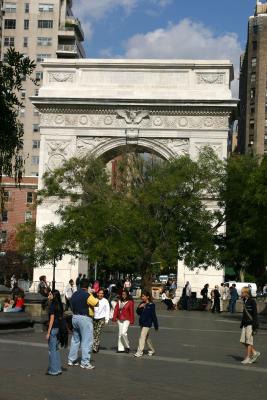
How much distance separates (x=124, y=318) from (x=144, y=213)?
80.4ft

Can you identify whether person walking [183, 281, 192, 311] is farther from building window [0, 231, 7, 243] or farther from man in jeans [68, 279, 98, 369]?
building window [0, 231, 7, 243]

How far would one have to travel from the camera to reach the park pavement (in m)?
12.6

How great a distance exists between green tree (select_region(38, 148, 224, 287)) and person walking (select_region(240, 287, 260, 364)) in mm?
23857

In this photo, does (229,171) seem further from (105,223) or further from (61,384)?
(61,384)

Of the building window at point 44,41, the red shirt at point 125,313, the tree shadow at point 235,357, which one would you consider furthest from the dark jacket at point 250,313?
the building window at point 44,41

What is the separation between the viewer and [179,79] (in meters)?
53.0

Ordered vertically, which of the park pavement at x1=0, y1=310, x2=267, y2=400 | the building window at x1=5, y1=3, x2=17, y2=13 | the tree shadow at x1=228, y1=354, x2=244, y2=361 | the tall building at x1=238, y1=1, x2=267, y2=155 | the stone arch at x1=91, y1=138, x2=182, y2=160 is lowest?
the tree shadow at x1=228, y1=354, x2=244, y2=361

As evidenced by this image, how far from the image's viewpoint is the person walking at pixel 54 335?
14.3 metres

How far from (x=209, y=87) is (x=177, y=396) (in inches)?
1634

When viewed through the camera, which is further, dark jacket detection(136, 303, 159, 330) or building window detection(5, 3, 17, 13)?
building window detection(5, 3, 17, 13)

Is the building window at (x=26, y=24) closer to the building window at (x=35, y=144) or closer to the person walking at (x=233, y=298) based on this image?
the building window at (x=35, y=144)

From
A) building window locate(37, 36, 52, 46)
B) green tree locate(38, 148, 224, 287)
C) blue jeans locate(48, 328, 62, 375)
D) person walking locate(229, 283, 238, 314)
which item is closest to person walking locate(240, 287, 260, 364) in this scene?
blue jeans locate(48, 328, 62, 375)

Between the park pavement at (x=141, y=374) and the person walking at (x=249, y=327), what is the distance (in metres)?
0.23

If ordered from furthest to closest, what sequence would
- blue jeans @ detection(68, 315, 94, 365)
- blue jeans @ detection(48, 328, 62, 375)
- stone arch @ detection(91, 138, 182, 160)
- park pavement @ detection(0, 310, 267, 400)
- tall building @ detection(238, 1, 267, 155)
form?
tall building @ detection(238, 1, 267, 155), stone arch @ detection(91, 138, 182, 160), blue jeans @ detection(68, 315, 94, 365), blue jeans @ detection(48, 328, 62, 375), park pavement @ detection(0, 310, 267, 400)
